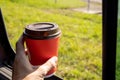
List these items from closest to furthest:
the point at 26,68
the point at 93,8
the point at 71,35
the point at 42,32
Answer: the point at 26,68 → the point at 42,32 → the point at 71,35 → the point at 93,8

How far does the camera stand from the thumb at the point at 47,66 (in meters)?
1.07

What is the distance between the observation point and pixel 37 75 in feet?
3.43

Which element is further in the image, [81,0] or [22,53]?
[81,0]

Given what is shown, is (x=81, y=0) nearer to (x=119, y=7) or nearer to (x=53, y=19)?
(x=53, y=19)

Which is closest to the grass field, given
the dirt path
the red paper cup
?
the dirt path

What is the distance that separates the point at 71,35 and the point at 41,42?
2414mm

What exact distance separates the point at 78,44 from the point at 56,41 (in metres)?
2.05

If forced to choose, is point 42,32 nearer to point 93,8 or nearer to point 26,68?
point 26,68

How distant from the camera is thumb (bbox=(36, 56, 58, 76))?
1.07m

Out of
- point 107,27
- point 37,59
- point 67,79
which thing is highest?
point 107,27

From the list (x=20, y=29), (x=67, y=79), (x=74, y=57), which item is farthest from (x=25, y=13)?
(x=67, y=79)

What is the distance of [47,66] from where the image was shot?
1.10 metres

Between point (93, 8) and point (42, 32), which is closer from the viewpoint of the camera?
point (42, 32)

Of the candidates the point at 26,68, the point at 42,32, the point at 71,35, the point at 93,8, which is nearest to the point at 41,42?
the point at 42,32
